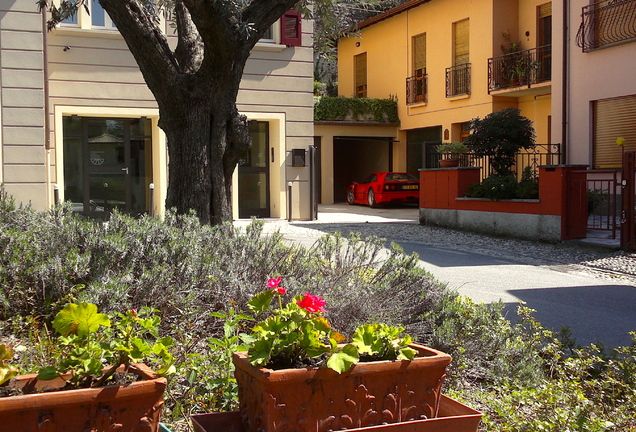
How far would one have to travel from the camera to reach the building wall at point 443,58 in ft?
76.7

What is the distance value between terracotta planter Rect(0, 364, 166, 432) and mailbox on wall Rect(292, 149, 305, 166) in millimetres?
16646

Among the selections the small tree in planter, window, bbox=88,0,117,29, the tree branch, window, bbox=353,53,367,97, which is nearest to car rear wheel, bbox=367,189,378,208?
window, bbox=353,53,367,97

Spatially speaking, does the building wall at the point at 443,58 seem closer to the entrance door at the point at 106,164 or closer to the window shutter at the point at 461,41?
the window shutter at the point at 461,41

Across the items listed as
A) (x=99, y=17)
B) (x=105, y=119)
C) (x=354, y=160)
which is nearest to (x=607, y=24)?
(x=99, y=17)

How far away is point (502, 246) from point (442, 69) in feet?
46.6

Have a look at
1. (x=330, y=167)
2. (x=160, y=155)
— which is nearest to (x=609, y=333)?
(x=160, y=155)

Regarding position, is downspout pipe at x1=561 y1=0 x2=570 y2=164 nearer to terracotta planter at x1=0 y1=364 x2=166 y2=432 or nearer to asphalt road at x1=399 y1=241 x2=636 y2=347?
asphalt road at x1=399 y1=241 x2=636 y2=347

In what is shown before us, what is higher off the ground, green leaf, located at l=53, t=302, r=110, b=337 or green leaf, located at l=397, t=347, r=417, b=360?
green leaf, located at l=53, t=302, r=110, b=337

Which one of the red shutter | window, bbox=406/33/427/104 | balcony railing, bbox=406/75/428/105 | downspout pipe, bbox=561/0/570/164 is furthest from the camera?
window, bbox=406/33/427/104

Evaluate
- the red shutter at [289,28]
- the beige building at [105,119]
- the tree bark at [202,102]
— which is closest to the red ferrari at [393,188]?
the beige building at [105,119]

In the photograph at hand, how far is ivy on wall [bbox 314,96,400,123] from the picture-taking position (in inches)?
1096

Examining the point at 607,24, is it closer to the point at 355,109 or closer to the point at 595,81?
the point at 595,81

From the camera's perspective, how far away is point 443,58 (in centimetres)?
2623

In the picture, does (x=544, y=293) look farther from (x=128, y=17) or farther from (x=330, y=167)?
(x=330, y=167)
